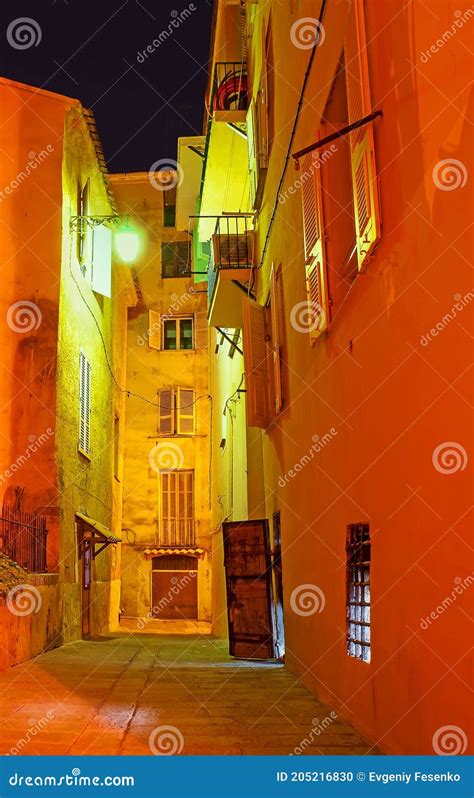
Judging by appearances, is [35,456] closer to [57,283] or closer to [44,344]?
[44,344]

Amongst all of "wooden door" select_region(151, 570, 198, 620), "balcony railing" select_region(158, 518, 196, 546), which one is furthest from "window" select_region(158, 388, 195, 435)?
"wooden door" select_region(151, 570, 198, 620)

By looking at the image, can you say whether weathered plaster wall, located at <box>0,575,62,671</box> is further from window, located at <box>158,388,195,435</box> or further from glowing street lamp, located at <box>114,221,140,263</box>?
glowing street lamp, located at <box>114,221,140,263</box>

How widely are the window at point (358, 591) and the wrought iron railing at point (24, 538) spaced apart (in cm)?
681

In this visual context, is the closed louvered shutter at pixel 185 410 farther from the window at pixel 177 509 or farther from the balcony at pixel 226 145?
the balcony at pixel 226 145

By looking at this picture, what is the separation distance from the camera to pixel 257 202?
13211mm

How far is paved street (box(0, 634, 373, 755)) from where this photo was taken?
17.6 feet

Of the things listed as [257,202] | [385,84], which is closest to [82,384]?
[257,202]

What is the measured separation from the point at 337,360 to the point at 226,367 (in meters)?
12.3

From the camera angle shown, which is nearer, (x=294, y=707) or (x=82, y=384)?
(x=294, y=707)

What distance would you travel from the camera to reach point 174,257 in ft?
86.5

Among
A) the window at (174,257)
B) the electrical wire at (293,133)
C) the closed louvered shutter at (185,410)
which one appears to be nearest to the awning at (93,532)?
the electrical wire at (293,133)

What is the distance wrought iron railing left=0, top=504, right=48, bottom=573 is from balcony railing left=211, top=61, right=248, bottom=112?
27.9 ft

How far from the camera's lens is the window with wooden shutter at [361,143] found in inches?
207

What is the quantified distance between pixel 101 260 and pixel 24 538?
774 centimetres
